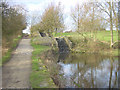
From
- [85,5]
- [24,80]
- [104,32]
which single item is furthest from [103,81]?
[85,5]

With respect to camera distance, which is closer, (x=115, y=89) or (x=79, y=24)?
(x=115, y=89)

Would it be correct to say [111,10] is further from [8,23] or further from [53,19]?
[8,23]

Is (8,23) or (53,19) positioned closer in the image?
(8,23)

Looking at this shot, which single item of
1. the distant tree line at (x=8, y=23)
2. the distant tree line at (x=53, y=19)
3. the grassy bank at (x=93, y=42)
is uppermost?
the distant tree line at (x=53, y=19)

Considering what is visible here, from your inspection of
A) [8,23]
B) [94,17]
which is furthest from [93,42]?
[8,23]

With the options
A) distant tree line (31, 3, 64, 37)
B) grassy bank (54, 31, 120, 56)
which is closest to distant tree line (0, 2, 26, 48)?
distant tree line (31, 3, 64, 37)

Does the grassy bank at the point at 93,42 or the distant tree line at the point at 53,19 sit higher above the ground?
the distant tree line at the point at 53,19

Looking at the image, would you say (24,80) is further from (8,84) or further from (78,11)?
(78,11)

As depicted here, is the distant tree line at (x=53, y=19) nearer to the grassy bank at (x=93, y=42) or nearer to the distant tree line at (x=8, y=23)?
the grassy bank at (x=93, y=42)

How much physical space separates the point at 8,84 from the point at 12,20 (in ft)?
9.99

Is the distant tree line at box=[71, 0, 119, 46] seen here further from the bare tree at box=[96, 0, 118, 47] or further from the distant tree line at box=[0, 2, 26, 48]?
the distant tree line at box=[0, 2, 26, 48]

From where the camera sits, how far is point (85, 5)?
16172mm

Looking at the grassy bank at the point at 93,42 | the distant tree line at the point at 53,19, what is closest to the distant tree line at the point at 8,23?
the distant tree line at the point at 53,19

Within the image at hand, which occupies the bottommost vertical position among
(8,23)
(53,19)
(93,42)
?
(93,42)
